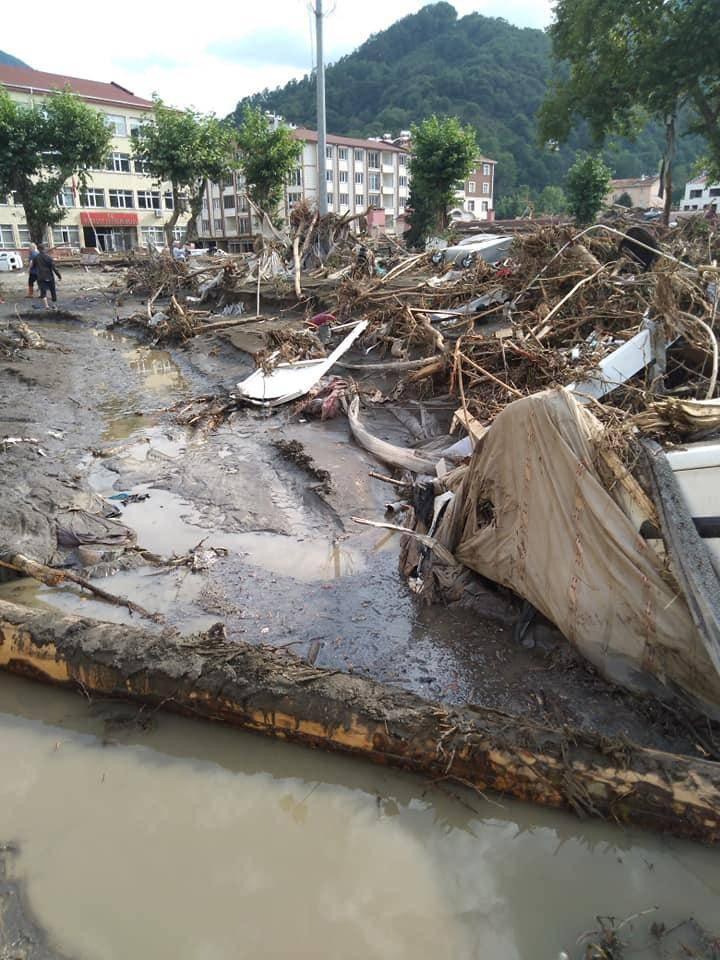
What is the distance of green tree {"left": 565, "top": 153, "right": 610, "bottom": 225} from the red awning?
32888mm

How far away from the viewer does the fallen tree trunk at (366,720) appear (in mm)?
2688

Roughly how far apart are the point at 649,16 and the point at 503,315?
1539 cm

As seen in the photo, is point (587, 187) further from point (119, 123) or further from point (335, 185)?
point (335, 185)

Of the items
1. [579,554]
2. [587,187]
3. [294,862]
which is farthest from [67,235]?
[294,862]

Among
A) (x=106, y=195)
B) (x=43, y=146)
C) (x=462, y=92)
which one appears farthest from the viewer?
(x=462, y=92)

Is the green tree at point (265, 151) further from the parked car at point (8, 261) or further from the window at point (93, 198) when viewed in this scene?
the window at point (93, 198)

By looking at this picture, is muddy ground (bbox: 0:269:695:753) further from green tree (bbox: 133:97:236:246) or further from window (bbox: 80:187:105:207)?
window (bbox: 80:187:105:207)

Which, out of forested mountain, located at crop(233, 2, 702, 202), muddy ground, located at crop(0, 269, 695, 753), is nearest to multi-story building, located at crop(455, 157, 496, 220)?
forested mountain, located at crop(233, 2, 702, 202)

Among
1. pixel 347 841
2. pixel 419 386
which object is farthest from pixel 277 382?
pixel 347 841

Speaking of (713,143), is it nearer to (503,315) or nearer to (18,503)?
(503,315)

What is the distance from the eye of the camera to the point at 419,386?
8641 millimetres

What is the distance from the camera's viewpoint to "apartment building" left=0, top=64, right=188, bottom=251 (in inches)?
1704

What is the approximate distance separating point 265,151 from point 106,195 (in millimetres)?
22654

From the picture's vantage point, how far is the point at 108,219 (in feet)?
156
